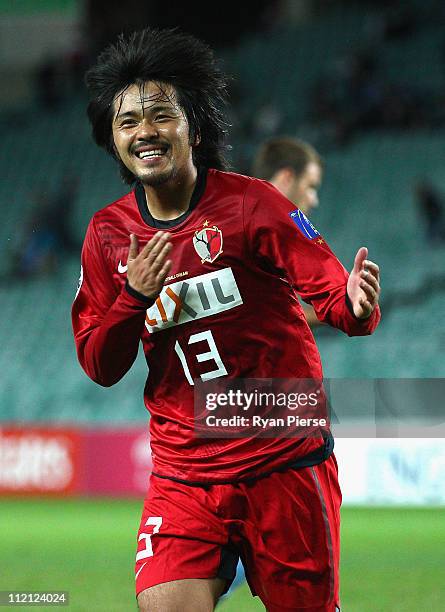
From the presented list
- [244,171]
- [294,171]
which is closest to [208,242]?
[294,171]

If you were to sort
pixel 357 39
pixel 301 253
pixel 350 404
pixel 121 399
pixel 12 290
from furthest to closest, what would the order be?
1. pixel 357 39
2. pixel 12 290
3. pixel 121 399
4. pixel 350 404
5. pixel 301 253

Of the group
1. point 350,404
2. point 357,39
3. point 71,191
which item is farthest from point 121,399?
point 350,404

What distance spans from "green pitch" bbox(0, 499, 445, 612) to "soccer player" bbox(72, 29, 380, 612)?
9.03 feet

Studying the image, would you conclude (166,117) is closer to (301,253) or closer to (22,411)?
(301,253)

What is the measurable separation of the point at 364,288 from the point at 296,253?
0.31 meters

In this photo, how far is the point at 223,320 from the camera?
336cm

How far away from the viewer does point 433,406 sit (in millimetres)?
11492

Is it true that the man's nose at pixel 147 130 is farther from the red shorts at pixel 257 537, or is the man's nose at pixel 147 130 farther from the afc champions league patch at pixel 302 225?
the red shorts at pixel 257 537

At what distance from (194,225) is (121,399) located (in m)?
12.1

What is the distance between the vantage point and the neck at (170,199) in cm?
349

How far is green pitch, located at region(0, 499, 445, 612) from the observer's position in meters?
6.35

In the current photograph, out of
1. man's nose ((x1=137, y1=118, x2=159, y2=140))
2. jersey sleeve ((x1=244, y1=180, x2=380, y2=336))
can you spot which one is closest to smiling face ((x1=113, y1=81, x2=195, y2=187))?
man's nose ((x1=137, y1=118, x2=159, y2=140))

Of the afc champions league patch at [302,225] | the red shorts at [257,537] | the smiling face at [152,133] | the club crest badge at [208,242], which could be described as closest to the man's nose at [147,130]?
the smiling face at [152,133]

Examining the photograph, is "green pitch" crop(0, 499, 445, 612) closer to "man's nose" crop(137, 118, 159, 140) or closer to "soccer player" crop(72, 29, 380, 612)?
"soccer player" crop(72, 29, 380, 612)
